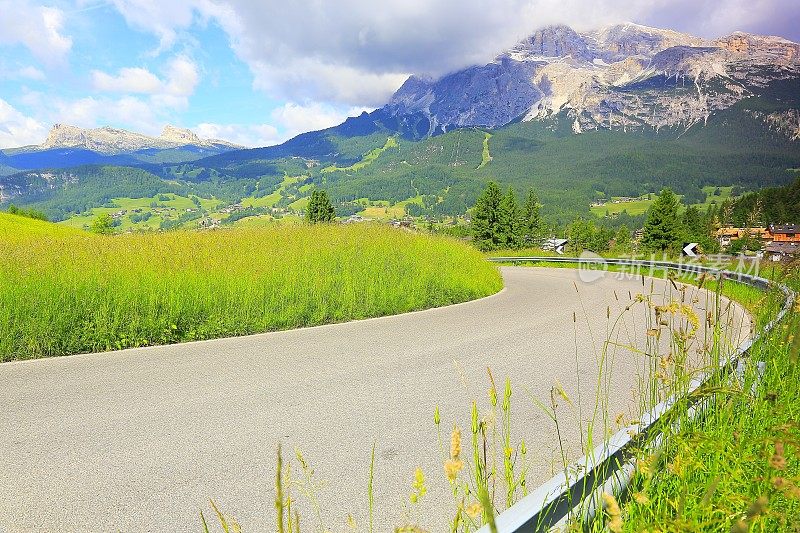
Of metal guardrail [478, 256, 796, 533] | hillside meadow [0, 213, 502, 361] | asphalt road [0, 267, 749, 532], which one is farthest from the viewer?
hillside meadow [0, 213, 502, 361]

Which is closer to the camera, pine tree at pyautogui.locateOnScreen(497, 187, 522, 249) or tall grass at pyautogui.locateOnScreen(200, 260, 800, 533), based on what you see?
tall grass at pyautogui.locateOnScreen(200, 260, 800, 533)

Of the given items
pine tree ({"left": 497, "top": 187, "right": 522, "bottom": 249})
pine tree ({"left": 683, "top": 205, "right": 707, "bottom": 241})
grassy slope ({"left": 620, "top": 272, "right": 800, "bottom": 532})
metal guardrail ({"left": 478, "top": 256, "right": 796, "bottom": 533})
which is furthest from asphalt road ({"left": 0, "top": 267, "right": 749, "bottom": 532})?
pine tree ({"left": 683, "top": 205, "right": 707, "bottom": 241})

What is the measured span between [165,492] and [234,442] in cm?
70

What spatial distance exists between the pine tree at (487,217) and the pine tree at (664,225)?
16064mm

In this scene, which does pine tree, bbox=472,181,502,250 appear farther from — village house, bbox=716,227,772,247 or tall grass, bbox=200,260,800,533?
tall grass, bbox=200,260,800,533

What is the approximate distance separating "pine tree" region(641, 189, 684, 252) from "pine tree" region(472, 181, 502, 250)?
16.1 meters

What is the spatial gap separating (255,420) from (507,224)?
54.9 meters

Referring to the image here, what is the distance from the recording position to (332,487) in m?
3.06

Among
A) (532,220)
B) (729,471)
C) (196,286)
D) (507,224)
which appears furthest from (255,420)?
(532,220)

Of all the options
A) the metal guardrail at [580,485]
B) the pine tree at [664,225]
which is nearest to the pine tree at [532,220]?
the pine tree at [664,225]

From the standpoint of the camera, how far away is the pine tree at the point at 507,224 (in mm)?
56125

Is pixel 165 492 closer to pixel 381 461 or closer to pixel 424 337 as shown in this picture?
pixel 381 461

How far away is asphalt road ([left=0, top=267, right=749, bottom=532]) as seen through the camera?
2.88 m

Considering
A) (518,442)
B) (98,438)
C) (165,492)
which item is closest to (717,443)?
(518,442)
